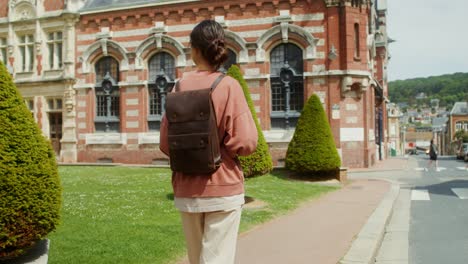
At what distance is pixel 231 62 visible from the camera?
24.2m

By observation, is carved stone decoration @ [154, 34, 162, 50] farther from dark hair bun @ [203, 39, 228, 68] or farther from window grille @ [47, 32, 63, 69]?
dark hair bun @ [203, 39, 228, 68]

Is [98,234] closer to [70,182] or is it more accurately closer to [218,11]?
[70,182]

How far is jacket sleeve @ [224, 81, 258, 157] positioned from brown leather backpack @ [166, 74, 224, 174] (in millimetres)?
92

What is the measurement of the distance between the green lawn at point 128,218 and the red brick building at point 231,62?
804cm

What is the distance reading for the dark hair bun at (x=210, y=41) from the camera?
343cm

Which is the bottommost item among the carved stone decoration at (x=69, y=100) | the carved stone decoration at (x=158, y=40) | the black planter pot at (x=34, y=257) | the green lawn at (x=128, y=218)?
the green lawn at (x=128, y=218)

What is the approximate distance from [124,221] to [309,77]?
15.9 m

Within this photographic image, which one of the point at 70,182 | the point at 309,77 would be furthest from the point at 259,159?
the point at 309,77

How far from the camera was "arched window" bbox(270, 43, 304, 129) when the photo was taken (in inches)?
917

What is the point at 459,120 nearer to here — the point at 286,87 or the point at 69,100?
the point at 286,87

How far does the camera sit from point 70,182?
50.4 ft

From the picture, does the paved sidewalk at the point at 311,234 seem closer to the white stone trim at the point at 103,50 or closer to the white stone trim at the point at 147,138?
the white stone trim at the point at 147,138

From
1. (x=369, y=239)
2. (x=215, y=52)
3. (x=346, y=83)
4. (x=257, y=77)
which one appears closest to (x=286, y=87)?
(x=257, y=77)

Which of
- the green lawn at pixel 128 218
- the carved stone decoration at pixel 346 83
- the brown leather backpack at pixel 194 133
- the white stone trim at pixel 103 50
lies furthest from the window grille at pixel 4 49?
the brown leather backpack at pixel 194 133
